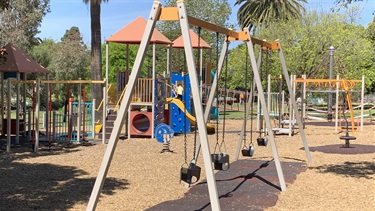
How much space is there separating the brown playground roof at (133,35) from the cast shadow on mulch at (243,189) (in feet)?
28.0

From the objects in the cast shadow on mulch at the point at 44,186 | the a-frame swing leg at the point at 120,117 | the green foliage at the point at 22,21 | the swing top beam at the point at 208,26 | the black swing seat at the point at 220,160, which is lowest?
the cast shadow on mulch at the point at 44,186

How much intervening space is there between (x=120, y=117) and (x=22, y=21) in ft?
100

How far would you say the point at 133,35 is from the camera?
18.3 meters

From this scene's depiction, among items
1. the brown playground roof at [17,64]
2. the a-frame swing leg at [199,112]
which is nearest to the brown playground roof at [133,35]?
the brown playground roof at [17,64]

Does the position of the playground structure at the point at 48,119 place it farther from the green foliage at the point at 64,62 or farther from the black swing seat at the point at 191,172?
the green foliage at the point at 64,62

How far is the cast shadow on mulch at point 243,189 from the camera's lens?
22.3ft

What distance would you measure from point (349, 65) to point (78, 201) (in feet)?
102

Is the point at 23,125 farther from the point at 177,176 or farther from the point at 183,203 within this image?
the point at 183,203

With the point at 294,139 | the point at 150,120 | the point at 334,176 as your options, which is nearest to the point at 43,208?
the point at 334,176

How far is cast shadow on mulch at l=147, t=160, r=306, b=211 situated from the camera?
6789 mm

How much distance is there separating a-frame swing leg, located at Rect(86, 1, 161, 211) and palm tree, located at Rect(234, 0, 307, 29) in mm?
37205

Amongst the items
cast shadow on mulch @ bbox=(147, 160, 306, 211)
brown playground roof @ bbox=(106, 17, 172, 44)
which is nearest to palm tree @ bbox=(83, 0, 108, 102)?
brown playground roof @ bbox=(106, 17, 172, 44)

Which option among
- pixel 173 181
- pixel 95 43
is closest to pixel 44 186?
pixel 173 181

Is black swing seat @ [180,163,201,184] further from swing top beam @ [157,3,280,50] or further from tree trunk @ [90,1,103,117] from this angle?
tree trunk @ [90,1,103,117]
